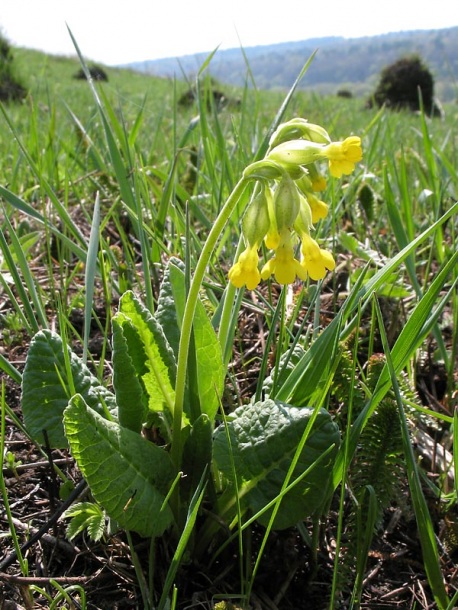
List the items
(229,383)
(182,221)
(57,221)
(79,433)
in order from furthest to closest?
1. (57,221)
2. (182,221)
3. (229,383)
4. (79,433)

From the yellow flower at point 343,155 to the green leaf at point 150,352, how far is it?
1.80 ft

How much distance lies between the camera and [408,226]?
2215mm

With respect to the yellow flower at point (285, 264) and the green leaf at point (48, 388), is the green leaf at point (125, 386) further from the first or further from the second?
the yellow flower at point (285, 264)

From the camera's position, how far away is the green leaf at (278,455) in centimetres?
123

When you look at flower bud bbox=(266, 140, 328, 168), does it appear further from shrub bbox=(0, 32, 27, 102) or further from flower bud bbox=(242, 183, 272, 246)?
shrub bbox=(0, 32, 27, 102)

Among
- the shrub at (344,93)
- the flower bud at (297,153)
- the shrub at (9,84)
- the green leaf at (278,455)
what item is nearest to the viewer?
the flower bud at (297,153)

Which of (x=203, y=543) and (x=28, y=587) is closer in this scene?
(x=28, y=587)

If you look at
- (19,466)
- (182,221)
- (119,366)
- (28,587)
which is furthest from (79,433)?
(182,221)

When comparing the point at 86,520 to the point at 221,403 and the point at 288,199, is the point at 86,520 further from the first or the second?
the point at 288,199

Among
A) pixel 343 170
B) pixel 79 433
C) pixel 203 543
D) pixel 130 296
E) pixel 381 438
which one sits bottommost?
pixel 203 543

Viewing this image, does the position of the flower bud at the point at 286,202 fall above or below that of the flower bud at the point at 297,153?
below

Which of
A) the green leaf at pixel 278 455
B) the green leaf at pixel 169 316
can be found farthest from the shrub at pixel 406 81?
the green leaf at pixel 278 455

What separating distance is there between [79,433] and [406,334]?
68 centimetres

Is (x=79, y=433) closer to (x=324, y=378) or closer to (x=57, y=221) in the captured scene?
(x=324, y=378)
